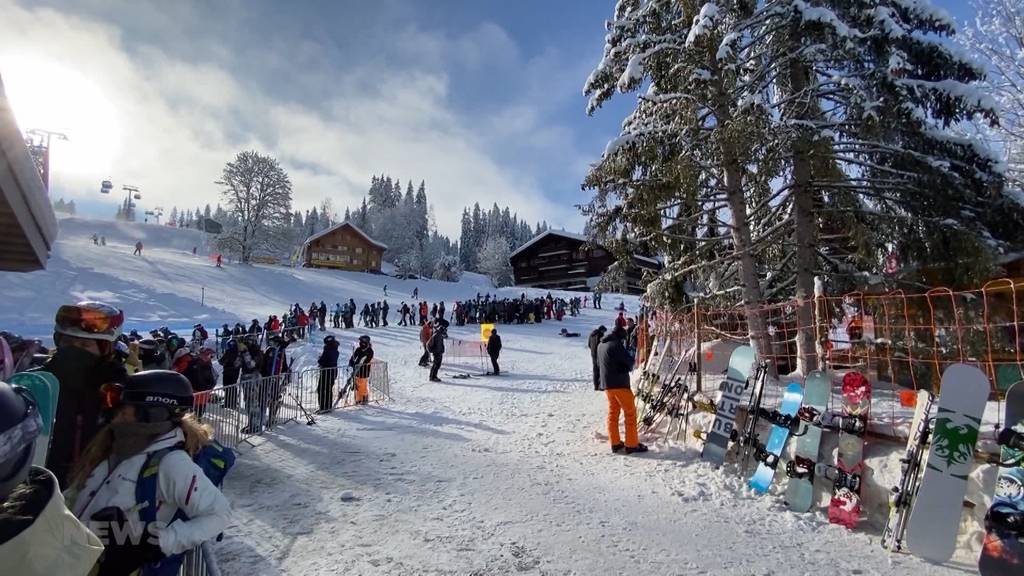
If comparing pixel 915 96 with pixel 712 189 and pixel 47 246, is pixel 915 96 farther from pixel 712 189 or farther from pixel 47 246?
pixel 47 246

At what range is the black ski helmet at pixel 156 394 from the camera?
2.33 meters

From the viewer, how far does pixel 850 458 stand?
517 cm

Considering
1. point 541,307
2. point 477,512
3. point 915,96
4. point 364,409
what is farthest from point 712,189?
point 541,307

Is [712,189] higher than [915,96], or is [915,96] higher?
[915,96]

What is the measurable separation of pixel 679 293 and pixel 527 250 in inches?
1716

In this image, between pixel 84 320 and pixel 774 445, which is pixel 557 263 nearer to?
pixel 774 445

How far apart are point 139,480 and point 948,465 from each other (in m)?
5.83

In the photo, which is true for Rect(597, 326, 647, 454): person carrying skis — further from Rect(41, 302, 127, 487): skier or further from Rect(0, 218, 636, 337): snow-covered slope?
Rect(0, 218, 636, 337): snow-covered slope

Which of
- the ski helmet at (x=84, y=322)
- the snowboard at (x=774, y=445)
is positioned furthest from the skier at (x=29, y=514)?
the snowboard at (x=774, y=445)

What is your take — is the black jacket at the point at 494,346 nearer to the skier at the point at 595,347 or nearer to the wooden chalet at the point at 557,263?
the skier at the point at 595,347

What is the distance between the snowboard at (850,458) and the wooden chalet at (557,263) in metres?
40.2

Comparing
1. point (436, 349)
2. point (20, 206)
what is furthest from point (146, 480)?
point (436, 349)

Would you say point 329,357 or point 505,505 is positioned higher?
point 329,357

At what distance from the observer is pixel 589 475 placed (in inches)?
248
